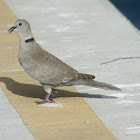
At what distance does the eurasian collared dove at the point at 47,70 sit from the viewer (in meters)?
8.13

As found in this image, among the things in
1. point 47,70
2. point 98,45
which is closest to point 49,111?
point 47,70

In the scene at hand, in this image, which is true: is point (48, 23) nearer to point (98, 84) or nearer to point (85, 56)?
point (85, 56)

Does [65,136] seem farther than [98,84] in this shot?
No

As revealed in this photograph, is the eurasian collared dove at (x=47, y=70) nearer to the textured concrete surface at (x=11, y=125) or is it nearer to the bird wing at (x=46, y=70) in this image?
the bird wing at (x=46, y=70)

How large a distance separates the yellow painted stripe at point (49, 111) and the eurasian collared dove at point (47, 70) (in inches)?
12.8


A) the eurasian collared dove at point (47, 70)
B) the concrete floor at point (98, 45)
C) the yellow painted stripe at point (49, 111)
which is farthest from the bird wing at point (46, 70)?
the concrete floor at point (98, 45)

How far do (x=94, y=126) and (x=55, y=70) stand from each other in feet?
3.80

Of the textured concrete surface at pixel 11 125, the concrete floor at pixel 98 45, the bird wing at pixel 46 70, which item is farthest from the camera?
the bird wing at pixel 46 70

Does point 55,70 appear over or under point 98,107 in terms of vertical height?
over

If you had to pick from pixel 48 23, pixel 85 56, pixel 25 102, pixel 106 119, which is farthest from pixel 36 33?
pixel 106 119

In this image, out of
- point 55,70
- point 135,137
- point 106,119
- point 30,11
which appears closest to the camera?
point 135,137

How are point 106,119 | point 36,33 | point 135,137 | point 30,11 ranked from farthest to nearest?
point 30,11, point 36,33, point 106,119, point 135,137

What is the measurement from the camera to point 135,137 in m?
7.07

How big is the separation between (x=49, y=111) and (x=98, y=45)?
10.9 ft
